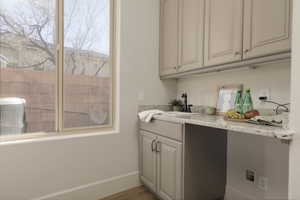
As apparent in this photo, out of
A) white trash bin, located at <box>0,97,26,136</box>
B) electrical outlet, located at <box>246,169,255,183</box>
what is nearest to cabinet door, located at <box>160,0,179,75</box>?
electrical outlet, located at <box>246,169,255,183</box>

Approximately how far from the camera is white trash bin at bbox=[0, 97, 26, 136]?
1.57 metres

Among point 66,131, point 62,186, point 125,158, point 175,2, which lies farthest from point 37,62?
point 175,2

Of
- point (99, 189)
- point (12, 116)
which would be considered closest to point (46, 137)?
point (12, 116)

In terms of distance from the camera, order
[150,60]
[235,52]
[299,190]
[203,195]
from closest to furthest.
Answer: [299,190] → [235,52] → [203,195] → [150,60]

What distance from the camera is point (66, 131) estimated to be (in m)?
1.86

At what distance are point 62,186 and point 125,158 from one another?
72 cm

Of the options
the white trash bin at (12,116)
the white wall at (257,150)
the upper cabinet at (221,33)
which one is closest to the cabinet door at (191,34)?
the upper cabinet at (221,33)

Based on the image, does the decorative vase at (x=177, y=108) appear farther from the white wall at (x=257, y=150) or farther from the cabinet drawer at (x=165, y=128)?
the cabinet drawer at (x=165, y=128)

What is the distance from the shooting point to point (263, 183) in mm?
1600

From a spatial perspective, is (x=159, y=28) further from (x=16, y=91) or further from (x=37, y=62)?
(x=16, y=91)

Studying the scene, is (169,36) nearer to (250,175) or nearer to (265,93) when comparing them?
(265,93)

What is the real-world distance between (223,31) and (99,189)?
2.10 meters

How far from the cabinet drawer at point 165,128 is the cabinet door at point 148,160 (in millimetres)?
82

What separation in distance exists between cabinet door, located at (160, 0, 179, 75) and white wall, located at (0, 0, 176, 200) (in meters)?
0.09
